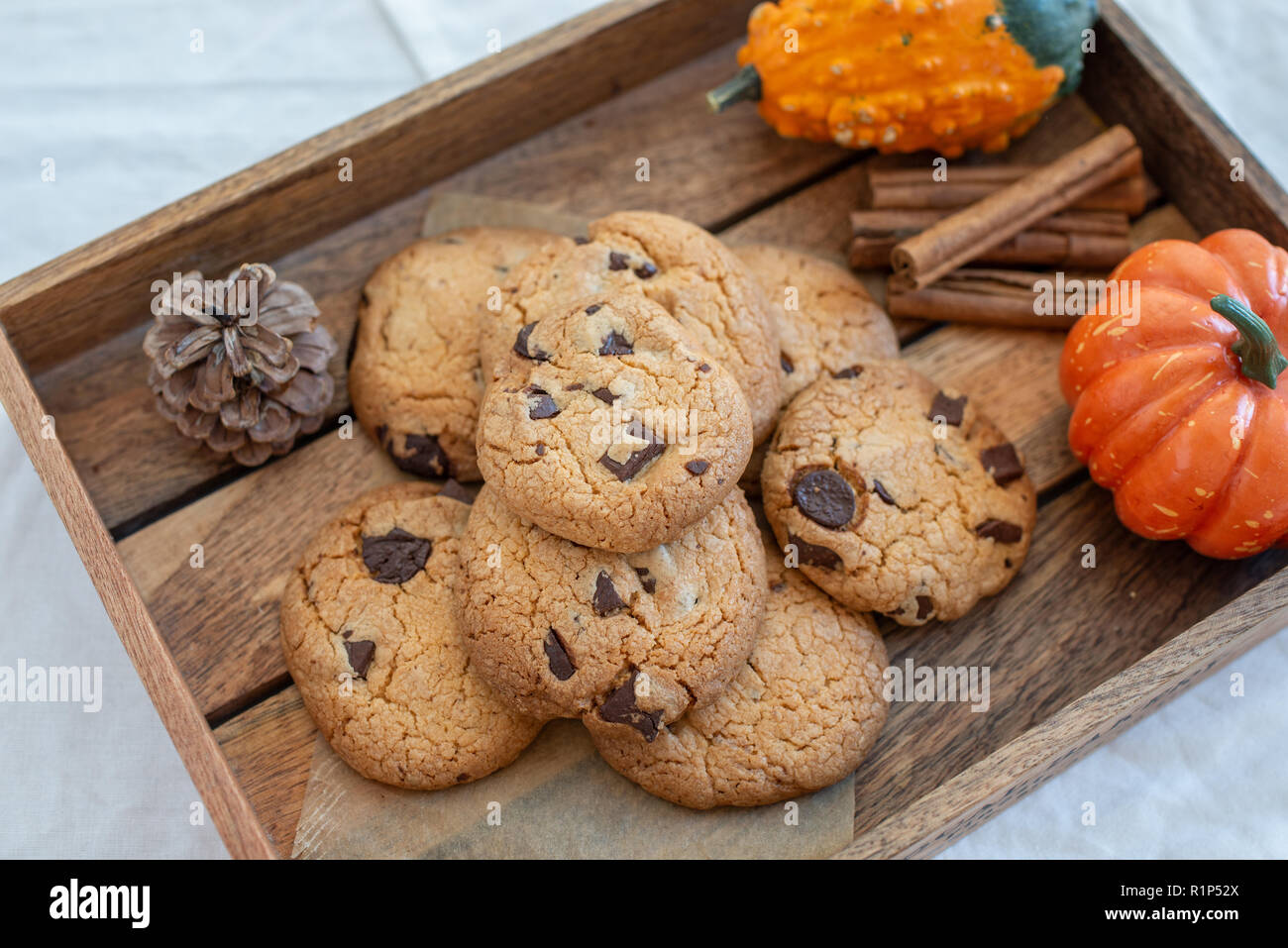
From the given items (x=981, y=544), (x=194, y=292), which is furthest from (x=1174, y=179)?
(x=194, y=292)

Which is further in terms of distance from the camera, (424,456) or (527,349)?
(424,456)

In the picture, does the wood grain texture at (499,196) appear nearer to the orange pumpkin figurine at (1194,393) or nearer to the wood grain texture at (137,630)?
the wood grain texture at (137,630)

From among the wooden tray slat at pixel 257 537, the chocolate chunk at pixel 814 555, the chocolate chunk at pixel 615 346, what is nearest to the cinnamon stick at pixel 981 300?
the wooden tray slat at pixel 257 537

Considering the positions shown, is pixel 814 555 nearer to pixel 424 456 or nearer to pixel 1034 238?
pixel 424 456

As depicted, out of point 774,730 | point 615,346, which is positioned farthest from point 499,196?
point 774,730
